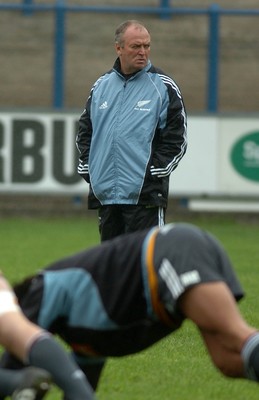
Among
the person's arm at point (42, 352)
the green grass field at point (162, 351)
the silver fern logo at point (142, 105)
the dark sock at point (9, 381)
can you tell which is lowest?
the green grass field at point (162, 351)

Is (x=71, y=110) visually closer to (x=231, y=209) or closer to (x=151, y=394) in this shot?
(x=231, y=209)

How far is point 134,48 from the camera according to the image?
26.3 feet

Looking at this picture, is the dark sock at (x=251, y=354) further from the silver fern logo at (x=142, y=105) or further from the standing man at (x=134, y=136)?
the silver fern logo at (x=142, y=105)

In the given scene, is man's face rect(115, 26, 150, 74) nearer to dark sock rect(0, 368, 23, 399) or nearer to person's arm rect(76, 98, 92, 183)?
person's arm rect(76, 98, 92, 183)

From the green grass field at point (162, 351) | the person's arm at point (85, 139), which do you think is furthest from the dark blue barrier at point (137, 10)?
the person's arm at point (85, 139)

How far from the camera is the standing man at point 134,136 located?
26.4 ft

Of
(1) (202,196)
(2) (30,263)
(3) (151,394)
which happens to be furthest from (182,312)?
(1) (202,196)

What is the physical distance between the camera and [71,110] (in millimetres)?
16453

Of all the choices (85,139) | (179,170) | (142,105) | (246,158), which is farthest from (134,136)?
(246,158)

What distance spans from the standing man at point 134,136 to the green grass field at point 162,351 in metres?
0.95

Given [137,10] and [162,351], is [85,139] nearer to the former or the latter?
[162,351]

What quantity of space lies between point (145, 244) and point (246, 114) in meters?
11.6

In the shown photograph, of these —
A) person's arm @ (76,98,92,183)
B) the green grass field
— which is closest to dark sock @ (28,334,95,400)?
the green grass field

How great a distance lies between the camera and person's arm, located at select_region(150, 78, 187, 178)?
804 centimetres
